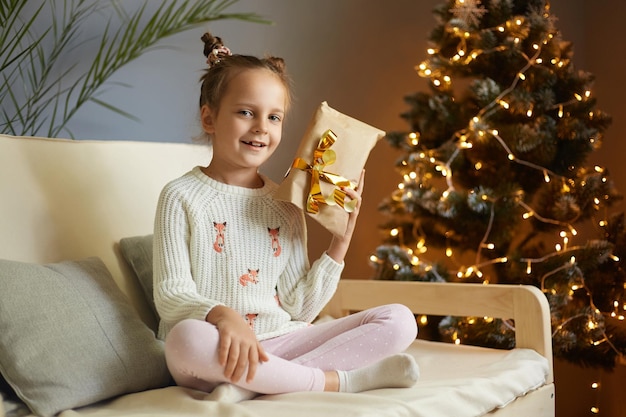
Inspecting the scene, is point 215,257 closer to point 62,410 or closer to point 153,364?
point 153,364

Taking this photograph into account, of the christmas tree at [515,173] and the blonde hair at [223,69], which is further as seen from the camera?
the christmas tree at [515,173]

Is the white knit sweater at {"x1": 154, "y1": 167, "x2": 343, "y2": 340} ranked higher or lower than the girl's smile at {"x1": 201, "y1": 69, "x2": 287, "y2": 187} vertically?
lower

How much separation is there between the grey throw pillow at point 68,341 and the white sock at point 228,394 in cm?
18

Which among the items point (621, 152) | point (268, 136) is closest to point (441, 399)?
point (268, 136)

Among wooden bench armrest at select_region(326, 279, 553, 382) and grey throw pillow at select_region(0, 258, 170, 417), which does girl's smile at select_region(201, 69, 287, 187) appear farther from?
wooden bench armrest at select_region(326, 279, 553, 382)

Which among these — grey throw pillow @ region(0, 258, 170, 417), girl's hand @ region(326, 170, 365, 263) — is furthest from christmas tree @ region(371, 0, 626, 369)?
grey throw pillow @ region(0, 258, 170, 417)

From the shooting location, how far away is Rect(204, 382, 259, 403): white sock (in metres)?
1.18

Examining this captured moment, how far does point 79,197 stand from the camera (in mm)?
1564

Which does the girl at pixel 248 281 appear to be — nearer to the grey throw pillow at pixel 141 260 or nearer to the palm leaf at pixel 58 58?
the grey throw pillow at pixel 141 260

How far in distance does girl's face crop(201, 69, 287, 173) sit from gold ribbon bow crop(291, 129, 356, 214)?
0.09 meters

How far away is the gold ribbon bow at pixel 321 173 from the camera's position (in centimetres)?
146

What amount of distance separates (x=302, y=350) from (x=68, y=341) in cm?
41

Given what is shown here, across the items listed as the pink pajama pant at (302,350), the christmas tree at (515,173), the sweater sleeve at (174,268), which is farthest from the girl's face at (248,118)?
the christmas tree at (515,173)

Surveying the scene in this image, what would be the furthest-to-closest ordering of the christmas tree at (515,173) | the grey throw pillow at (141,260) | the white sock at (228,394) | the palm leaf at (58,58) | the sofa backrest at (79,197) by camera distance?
the christmas tree at (515,173) < the palm leaf at (58,58) < the grey throw pillow at (141,260) < the sofa backrest at (79,197) < the white sock at (228,394)
